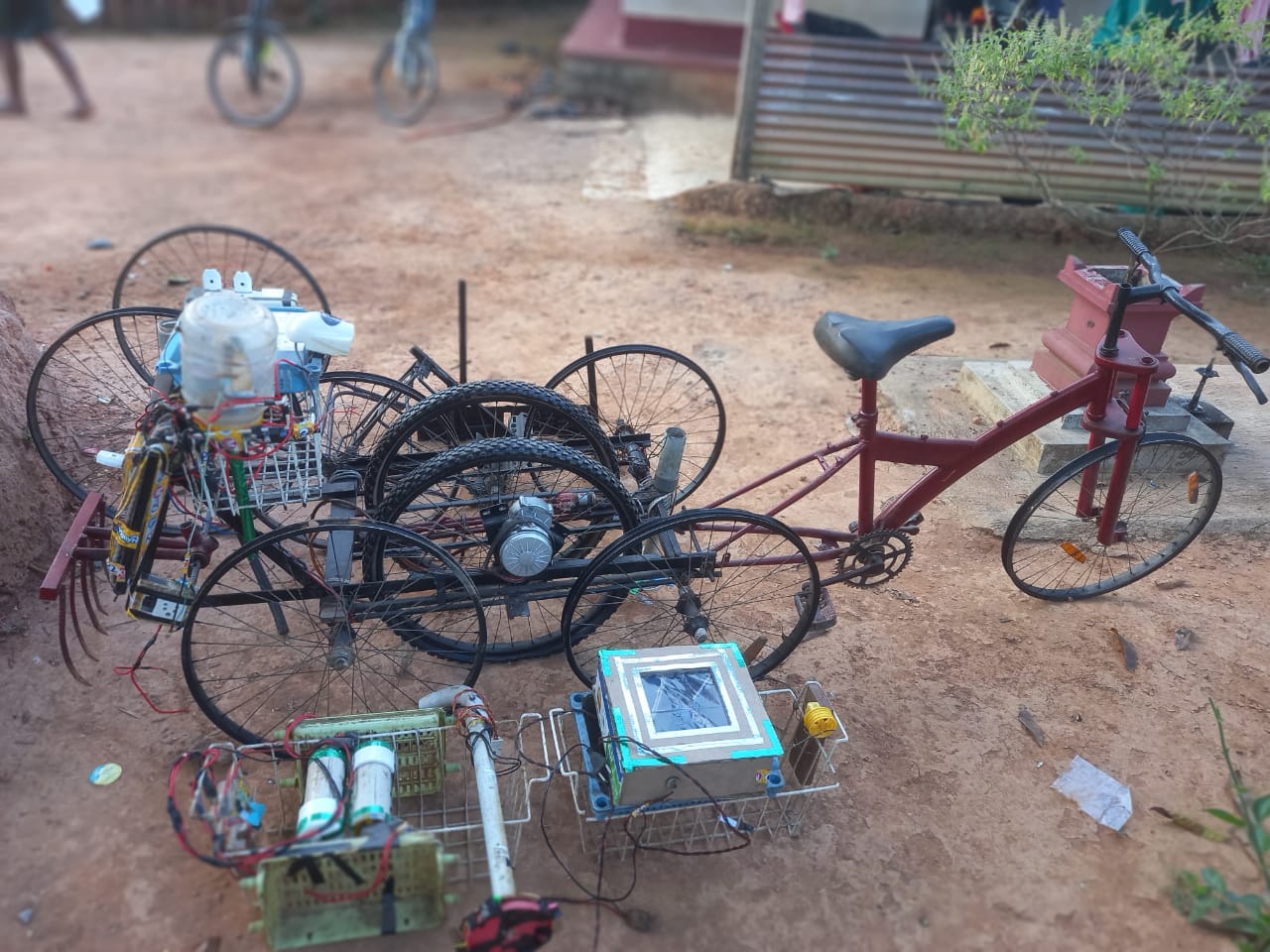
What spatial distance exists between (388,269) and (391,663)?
3.97 metres

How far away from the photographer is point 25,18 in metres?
9.16

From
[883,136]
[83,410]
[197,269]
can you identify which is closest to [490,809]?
[83,410]

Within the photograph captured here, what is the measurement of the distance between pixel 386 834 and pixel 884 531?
206cm

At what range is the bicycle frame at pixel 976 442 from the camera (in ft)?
11.4

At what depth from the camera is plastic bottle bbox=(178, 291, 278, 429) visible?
103 inches

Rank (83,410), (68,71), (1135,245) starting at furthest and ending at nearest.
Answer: (68,71)
(83,410)
(1135,245)

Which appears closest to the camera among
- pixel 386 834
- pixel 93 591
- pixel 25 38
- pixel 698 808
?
pixel 386 834

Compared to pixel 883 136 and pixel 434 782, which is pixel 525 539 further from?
pixel 883 136

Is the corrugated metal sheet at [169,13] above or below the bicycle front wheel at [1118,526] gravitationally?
above

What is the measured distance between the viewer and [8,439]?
381cm

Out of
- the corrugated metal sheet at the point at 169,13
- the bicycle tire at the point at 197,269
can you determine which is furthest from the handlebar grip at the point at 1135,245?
the corrugated metal sheet at the point at 169,13

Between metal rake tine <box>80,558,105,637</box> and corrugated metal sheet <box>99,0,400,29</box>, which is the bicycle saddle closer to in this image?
metal rake tine <box>80,558,105,637</box>

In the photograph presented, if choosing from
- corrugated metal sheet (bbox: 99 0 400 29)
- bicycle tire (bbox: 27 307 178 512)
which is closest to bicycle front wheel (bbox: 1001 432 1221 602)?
bicycle tire (bbox: 27 307 178 512)

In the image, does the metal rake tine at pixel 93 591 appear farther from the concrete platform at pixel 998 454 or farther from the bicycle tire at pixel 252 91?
the bicycle tire at pixel 252 91
